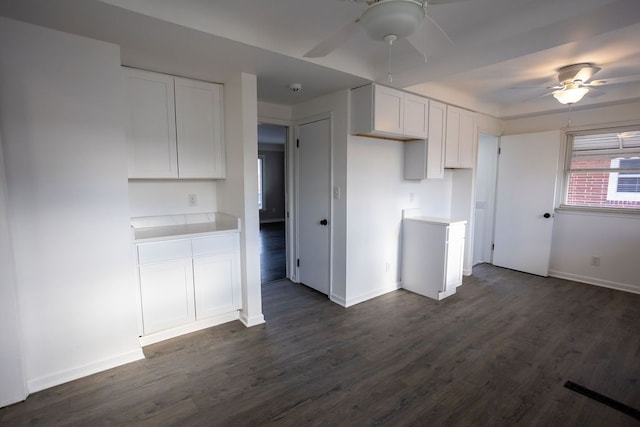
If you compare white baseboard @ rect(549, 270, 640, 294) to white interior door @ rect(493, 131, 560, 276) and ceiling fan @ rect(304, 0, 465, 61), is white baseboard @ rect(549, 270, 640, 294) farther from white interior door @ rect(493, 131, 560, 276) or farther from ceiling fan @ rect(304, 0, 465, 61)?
ceiling fan @ rect(304, 0, 465, 61)

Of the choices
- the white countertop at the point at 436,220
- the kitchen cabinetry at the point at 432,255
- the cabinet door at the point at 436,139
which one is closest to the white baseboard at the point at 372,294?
the kitchen cabinetry at the point at 432,255

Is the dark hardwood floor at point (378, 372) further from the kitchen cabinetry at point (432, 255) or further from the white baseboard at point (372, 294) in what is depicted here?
the kitchen cabinetry at point (432, 255)

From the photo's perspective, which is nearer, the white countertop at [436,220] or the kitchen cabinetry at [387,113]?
the kitchen cabinetry at [387,113]

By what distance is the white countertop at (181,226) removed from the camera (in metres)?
2.61

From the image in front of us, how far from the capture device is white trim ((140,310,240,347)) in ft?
8.58

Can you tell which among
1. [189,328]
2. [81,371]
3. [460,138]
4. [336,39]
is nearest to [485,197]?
[460,138]

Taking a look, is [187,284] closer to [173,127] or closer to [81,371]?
[81,371]

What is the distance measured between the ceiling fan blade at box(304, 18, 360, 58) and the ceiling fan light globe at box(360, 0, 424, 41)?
0.15 meters

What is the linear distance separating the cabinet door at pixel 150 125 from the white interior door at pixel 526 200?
4522 millimetres

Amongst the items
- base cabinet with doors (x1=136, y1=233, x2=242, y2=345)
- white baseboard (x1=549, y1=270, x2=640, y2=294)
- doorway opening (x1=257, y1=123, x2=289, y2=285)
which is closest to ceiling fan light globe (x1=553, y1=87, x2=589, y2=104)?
white baseboard (x1=549, y1=270, x2=640, y2=294)

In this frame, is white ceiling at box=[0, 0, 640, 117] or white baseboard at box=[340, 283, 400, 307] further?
white baseboard at box=[340, 283, 400, 307]

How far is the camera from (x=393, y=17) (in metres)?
1.30

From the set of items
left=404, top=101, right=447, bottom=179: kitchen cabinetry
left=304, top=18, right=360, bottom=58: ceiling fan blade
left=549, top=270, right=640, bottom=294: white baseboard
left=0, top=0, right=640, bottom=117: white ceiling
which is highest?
left=0, top=0, right=640, bottom=117: white ceiling

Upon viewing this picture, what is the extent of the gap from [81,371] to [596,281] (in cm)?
567
